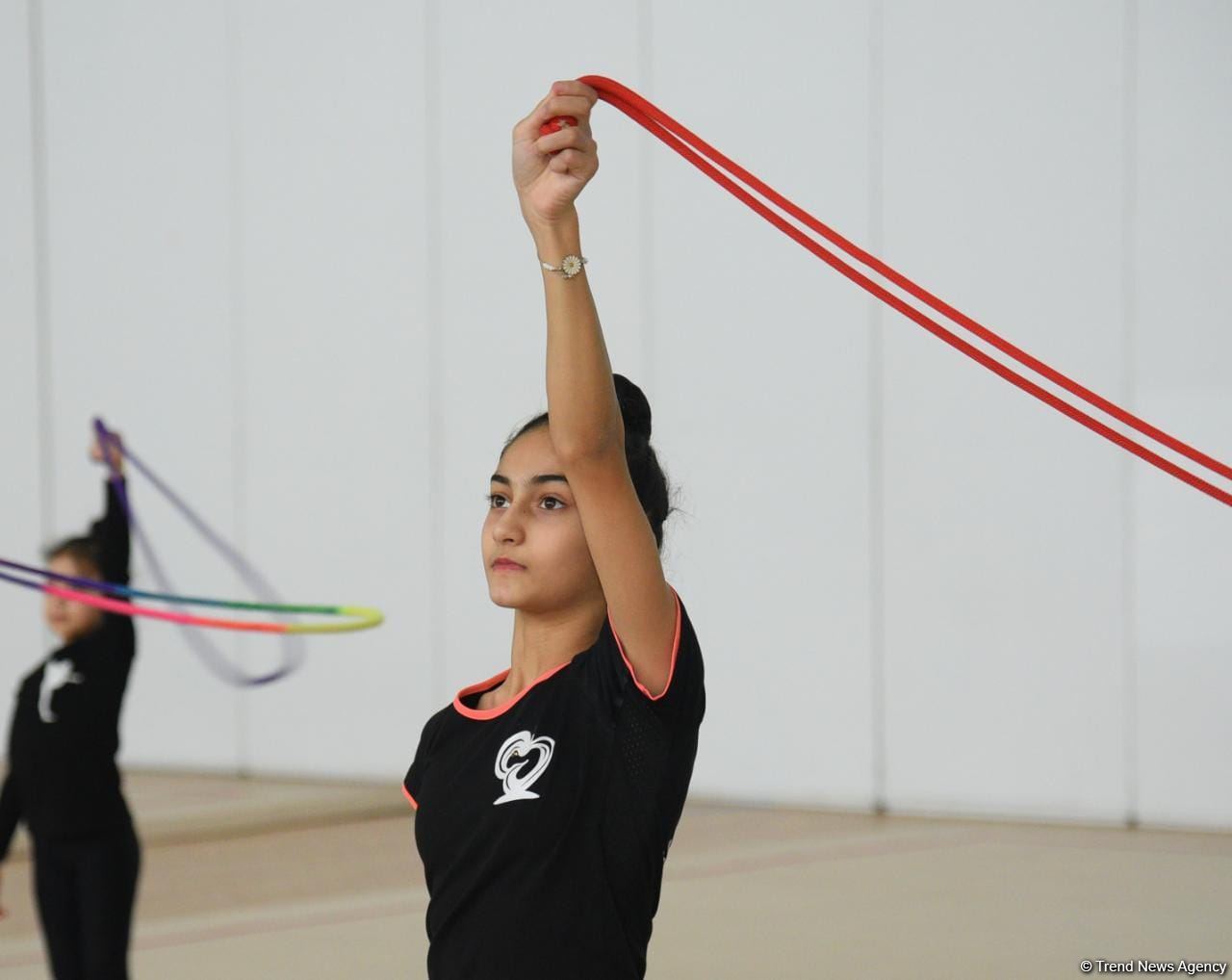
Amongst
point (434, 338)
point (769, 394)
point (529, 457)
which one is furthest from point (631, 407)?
point (434, 338)

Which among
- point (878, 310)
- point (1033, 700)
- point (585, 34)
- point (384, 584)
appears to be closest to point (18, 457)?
Answer: point (384, 584)

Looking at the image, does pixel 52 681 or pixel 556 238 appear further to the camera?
pixel 52 681

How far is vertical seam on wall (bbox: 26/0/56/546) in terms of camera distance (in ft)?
32.1

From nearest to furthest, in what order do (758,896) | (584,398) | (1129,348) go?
(584,398) → (758,896) → (1129,348)

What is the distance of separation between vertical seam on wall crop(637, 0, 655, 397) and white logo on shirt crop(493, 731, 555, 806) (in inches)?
256

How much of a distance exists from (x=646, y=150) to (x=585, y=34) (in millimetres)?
716

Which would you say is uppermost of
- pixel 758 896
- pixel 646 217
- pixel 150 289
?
pixel 646 217

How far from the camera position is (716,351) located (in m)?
8.12

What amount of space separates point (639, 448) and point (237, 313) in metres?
7.70

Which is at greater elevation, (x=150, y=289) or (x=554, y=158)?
A: (x=150, y=289)

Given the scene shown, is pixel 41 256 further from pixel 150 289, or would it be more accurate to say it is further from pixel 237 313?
pixel 237 313

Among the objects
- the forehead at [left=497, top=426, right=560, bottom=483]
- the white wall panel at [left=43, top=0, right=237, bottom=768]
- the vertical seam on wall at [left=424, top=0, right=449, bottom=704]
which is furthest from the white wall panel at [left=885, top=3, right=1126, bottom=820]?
the forehead at [left=497, top=426, right=560, bottom=483]

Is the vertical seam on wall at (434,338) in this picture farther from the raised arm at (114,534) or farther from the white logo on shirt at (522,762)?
the white logo on shirt at (522,762)

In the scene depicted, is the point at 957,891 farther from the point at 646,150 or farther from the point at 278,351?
the point at 278,351
